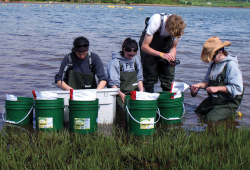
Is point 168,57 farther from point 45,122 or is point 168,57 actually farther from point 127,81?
point 45,122

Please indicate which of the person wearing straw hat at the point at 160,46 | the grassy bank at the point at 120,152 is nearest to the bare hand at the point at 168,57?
the person wearing straw hat at the point at 160,46

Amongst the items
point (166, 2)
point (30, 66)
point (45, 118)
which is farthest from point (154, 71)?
point (166, 2)

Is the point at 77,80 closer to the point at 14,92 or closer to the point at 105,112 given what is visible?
the point at 105,112

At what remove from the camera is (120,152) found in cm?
405

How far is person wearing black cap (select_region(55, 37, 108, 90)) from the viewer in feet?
18.6

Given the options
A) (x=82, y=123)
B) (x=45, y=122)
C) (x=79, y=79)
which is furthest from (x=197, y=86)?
(x=45, y=122)

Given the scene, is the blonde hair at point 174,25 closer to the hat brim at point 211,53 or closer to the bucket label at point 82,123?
the hat brim at point 211,53

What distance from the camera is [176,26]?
560cm

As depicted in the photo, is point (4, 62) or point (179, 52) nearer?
point (4, 62)

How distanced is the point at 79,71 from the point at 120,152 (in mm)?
2083

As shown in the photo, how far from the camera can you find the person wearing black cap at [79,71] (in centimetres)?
568

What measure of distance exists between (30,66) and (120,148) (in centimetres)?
765

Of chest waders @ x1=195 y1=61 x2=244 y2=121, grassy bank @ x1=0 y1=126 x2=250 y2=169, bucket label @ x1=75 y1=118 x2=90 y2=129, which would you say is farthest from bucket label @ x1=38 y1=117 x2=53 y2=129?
chest waders @ x1=195 y1=61 x2=244 y2=121

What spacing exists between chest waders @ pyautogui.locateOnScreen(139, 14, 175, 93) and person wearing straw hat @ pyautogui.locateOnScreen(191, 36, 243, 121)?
0.80 m
